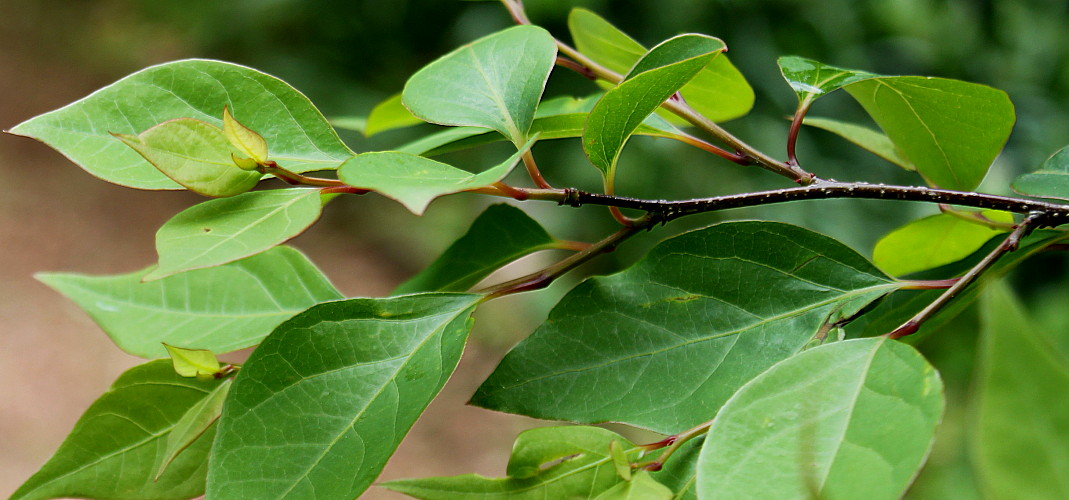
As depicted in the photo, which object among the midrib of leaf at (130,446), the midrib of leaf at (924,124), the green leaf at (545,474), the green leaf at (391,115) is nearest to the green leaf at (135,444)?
the midrib of leaf at (130,446)

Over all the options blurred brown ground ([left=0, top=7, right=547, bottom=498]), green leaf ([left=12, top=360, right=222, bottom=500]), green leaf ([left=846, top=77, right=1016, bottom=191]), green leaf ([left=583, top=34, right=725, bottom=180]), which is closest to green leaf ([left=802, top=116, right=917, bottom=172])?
green leaf ([left=846, top=77, right=1016, bottom=191])

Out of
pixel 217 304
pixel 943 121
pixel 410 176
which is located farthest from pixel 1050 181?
pixel 217 304

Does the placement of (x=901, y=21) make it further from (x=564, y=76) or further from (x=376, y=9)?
(x=376, y=9)

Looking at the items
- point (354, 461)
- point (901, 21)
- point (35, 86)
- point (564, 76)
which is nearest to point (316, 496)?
point (354, 461)

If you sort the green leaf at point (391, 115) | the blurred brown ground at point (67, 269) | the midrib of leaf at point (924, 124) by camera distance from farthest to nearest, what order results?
the blurred brown ground at point (67, 269) → the green leaf at point (391, 115) → the midrib of leaf at point (924, 124)

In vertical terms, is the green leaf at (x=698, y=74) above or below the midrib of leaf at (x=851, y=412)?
above

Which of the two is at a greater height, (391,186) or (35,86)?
(35,86)

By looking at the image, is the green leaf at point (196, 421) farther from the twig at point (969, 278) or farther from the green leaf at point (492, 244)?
the twig at point (969, 278)
